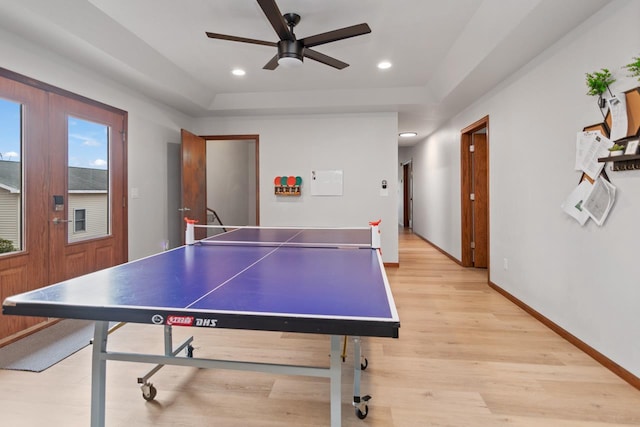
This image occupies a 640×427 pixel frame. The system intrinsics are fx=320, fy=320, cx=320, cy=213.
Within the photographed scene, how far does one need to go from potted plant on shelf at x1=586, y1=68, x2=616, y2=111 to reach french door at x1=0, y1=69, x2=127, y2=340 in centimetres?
414

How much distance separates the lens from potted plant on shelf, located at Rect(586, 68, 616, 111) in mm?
2038

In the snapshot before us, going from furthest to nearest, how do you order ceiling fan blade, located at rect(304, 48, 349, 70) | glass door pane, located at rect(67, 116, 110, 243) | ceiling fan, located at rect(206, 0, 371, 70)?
1. glass door pane, located at rect(67, 116, 110, 243)
2. ceiling fan blade, located at rect(304, 48, 349, 70)
3. ceiling fan, located at rect(206, 0, 371, 70)

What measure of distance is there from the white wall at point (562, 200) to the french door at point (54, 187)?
4.22 meters

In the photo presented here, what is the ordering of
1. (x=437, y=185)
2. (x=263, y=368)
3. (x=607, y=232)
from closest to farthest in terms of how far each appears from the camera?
(x=263, y=368) < (x=607, y=232) < (x=437, y=185)

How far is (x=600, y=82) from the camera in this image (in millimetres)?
2057

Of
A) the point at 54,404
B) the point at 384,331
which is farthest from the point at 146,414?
the point at 384,331

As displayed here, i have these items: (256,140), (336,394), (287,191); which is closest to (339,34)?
(336,394)

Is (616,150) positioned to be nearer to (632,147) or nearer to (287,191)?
(632,147)

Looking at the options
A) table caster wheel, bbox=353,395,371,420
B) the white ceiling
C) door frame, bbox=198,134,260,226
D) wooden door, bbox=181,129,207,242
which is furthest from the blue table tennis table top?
door frame, bbox=198,134,260,226

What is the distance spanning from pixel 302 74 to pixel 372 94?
1.10 metres

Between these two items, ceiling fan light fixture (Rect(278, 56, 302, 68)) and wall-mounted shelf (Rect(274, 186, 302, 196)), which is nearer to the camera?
ceiling fan light fixture (Rect(278, 56, 302, 68))

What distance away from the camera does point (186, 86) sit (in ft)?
13.2

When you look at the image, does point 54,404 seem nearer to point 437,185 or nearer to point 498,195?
point 498,195

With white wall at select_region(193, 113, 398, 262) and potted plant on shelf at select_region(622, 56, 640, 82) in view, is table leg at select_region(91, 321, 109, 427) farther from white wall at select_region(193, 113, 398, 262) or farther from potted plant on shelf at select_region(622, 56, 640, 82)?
→ white wall at select_region(193, 113, 398, 262)
